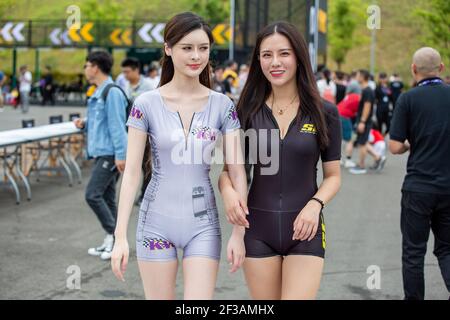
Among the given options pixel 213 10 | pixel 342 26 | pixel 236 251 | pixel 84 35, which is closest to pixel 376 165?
pixel 236 251

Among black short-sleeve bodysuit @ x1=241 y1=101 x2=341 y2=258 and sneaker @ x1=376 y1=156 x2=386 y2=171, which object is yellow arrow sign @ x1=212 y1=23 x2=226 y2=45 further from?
black short-sleeve bodysuit @ x1=241 y1=101 x2=341 y2=258

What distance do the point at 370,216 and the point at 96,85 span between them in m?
4.59

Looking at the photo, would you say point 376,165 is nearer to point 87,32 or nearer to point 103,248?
point 103,248

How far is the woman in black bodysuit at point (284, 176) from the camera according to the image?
359 cm

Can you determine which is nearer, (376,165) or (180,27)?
(180,27)

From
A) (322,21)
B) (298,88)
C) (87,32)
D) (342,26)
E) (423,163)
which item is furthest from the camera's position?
(342,26)

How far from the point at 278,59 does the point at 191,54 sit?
0.43 metres

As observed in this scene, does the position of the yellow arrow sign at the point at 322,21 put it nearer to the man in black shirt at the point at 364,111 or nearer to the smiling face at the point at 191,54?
the man in black shirt at the point at 364,111

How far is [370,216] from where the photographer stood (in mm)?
10500

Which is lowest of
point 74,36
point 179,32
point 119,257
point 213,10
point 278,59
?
point 119,257

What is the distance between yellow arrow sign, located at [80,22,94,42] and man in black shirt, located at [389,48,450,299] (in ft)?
109

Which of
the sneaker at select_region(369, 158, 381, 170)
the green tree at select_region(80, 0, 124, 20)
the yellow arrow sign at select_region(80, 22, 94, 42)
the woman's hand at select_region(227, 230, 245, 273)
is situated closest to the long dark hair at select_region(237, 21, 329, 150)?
the woman's hand at select_region(227, 230, 245, 273)

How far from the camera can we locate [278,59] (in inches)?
142

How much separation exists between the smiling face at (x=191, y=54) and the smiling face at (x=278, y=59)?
31 centimetres
